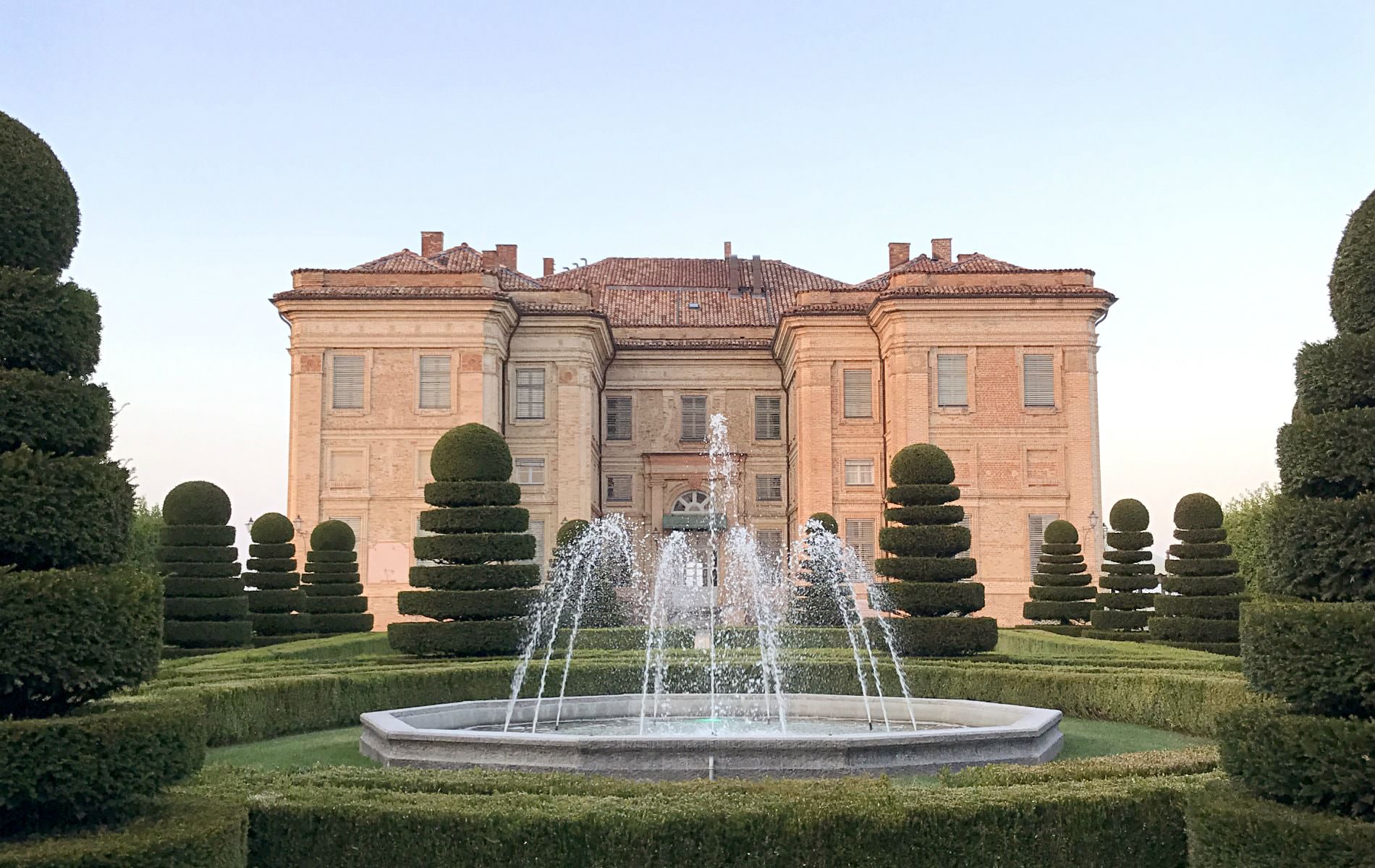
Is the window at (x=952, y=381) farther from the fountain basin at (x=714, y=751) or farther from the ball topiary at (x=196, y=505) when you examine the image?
the fountain basin at (x=714, y=751)

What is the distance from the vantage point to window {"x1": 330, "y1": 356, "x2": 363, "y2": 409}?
32156 millimetres

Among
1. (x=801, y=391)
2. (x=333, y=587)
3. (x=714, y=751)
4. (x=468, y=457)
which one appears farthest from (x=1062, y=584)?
(x=714, y=751)

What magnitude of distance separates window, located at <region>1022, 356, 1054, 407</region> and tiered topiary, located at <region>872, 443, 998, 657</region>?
55.2 ft

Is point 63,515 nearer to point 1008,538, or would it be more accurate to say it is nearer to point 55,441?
point 55,441

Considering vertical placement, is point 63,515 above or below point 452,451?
below

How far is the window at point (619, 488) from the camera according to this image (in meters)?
37.6

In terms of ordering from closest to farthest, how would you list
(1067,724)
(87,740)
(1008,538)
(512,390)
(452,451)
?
1. (87,740)
2. (1067,724)
3. (452,451)
4. (1008,538)
5. (512,390)

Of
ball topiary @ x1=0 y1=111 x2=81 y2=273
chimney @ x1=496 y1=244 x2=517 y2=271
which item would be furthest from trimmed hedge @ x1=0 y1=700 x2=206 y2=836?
chimney @ x1=496 y1=244 x2=517 y2=271

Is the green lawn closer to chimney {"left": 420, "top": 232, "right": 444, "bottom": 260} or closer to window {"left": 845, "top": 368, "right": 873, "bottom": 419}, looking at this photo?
window {"left": 845, "top": 368, "right": 873, "bottom": 419}

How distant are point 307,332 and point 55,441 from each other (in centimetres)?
2818

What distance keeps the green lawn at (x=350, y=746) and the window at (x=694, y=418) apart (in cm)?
2527

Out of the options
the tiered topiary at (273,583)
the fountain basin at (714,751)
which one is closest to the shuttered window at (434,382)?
the tiered topiary at (273,583)

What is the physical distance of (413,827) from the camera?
5.75 m

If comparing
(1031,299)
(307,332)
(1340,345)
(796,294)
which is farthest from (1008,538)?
(1340,345)
